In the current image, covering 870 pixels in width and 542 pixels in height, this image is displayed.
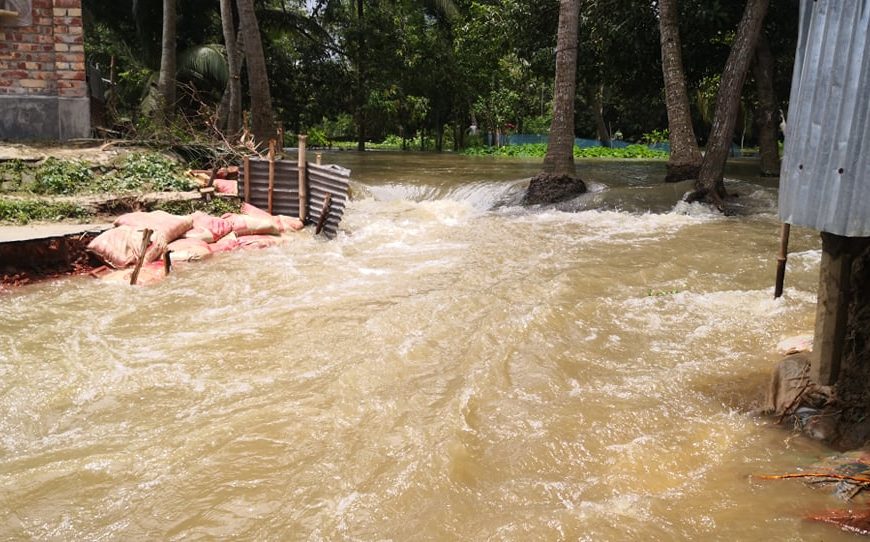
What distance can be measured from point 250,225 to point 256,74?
17.9 ft

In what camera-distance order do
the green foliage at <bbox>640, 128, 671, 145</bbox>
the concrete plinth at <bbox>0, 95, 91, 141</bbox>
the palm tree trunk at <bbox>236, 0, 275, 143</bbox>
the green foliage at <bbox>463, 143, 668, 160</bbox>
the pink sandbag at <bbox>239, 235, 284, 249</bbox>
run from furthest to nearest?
1. the green foliage at <bbox>640, 128, 671, 145</bbox>
2. the green foliage at <bbox>463, 143, 668, 160</bbox>
3. the palm tree trunk at <bbox>236, 0, 275, 143</bbox>
4. the concrete plinth at <bbox>0, 95, 91, 141</bbox>
5. the pink sandbag at <bbox>239, 235, 284, 249</bbox>

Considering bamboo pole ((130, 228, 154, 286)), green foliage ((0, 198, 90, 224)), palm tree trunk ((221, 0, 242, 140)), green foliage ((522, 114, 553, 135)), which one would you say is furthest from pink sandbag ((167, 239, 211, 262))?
green foliage ((522, 114, 553, 135))

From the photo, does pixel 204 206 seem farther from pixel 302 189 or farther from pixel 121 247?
pixel 121 247

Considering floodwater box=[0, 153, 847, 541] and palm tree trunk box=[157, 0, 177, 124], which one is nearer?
floodwater box=[0, 153, 847, 541]

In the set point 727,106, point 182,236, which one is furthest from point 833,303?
point 727,106

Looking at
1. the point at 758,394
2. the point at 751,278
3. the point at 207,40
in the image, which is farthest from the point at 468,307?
the point at 207,40

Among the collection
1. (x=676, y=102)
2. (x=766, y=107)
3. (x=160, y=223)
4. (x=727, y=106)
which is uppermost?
(x=766, y=107)

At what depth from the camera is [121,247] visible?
7.45m

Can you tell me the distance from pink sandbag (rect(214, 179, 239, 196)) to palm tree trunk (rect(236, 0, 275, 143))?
10.4ft

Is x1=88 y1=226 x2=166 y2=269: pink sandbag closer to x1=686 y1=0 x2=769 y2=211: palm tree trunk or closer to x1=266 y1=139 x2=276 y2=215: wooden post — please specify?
x1=266 y1=139 x2=276 y2=215: wooden post

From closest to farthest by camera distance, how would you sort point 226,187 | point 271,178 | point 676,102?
point 271,178 < point 226,187 < point 676,102

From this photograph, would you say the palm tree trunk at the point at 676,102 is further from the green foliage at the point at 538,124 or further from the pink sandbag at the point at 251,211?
the green foliage at the point at 538,124

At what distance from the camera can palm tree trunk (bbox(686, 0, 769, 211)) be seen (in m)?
11.6

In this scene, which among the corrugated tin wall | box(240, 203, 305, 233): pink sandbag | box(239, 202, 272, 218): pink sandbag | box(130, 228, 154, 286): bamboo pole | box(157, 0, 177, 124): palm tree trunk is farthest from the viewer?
box(157, 0, 177, 124): palm tree trunk
